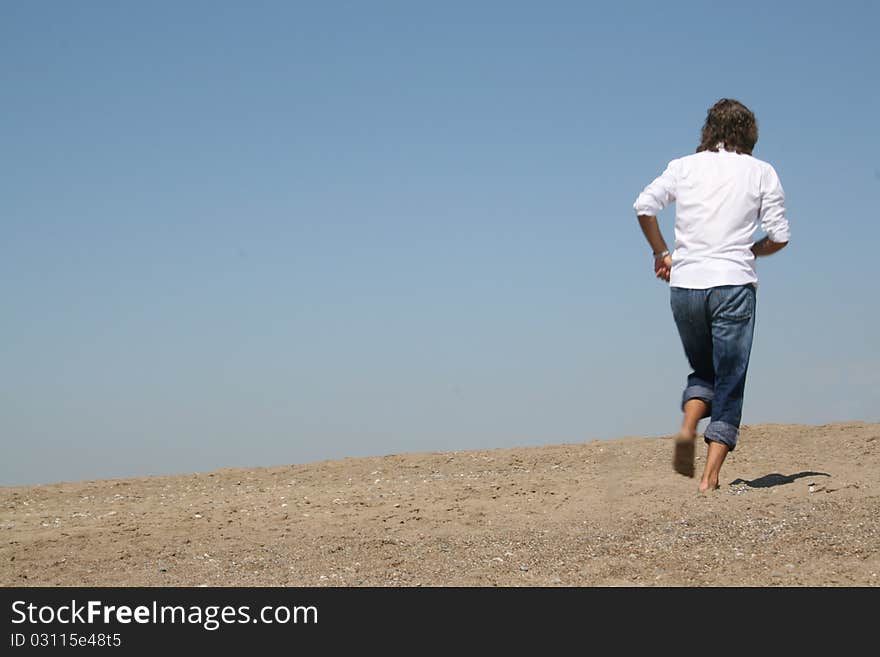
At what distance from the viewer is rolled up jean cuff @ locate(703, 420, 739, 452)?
267 inches

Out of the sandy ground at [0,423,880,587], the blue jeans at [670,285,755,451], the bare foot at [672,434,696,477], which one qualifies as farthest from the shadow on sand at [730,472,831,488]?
the bare foot at [672,434,696,477]

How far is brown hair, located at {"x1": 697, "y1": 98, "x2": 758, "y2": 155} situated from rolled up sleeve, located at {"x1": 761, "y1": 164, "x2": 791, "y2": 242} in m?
0.35

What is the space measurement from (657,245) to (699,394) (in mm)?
1074

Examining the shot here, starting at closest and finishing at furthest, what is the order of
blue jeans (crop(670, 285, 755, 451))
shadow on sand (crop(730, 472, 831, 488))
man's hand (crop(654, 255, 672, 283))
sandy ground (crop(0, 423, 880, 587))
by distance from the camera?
sandy ground (crop(0, 423, 880, 587)) → blue jeans (crop(670, 285, 755, 451)) → man's hand (crop(654, 255, 672, 283)) → shadow on sand (crop(730, 472, 831, 488))

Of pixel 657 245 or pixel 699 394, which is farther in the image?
pixel 699 394

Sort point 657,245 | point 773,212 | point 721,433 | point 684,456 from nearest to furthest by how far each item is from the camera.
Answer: point 684,456, point 773,212, point 657,245, point 721,433

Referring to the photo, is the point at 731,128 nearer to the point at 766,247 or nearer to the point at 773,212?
the point at 773,212

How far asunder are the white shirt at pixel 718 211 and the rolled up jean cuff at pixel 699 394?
781 mm

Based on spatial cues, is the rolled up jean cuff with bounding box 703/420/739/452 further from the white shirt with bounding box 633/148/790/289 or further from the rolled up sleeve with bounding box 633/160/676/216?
the rolled up sleeve with bounding box 633/160/676/216

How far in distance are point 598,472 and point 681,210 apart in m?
3.19

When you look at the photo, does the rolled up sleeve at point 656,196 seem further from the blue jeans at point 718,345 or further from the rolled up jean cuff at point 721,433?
the rolled up jean cuff at point 721,433

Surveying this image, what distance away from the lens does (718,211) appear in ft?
21.1

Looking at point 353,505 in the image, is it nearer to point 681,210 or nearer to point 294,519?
point 294,519

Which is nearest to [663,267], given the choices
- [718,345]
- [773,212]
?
[718,345]
